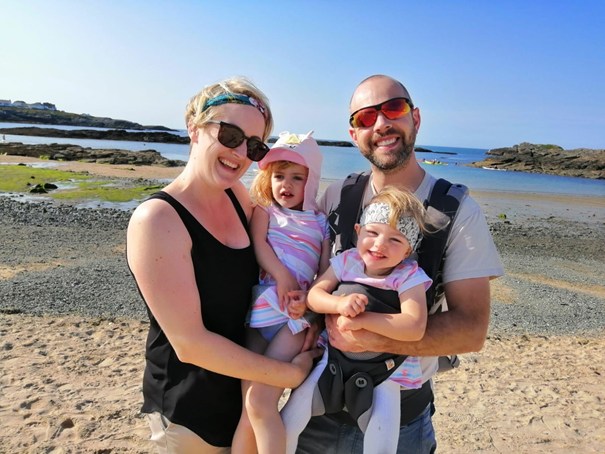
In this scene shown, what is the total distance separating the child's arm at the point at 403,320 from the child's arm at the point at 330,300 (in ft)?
0.18

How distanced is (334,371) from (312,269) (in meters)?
0.73

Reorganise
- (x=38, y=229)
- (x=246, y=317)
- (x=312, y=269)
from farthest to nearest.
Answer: (x=38, y=229) → (x=312, y=269) → (x=246, y=317)

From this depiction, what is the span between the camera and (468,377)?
7.43 meters

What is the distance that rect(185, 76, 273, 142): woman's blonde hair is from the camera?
2.57 meters

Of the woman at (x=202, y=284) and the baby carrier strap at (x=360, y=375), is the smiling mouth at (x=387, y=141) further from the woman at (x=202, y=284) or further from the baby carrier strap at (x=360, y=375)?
the baby carrier strap at (x=360, y=375)

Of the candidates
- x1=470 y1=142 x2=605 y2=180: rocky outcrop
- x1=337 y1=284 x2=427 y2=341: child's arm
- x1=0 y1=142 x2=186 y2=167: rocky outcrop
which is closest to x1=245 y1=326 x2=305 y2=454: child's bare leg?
x1=337 y1=284 x2=427 y2=341: child's arm

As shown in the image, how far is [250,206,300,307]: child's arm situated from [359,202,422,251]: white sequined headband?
56 cm

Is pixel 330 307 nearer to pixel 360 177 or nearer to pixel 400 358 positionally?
pixel 400 358

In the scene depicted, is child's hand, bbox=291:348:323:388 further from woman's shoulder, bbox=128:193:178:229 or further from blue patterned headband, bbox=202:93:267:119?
blue patterned headband, bbox=202:93:267:119

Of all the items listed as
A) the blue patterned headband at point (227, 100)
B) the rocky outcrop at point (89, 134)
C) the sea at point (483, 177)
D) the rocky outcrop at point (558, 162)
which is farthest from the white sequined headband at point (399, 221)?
the rocky outcrop at point (89, 134)

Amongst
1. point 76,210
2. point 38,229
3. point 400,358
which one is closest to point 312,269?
point 400,358

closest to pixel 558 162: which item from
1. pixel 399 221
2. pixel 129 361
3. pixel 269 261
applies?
pixel 129 361

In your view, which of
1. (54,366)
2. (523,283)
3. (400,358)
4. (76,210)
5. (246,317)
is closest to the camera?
(400,358)

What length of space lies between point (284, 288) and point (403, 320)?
720mm
